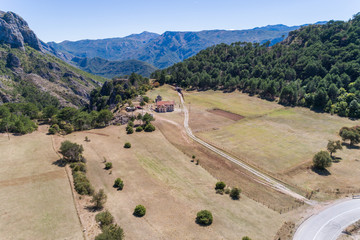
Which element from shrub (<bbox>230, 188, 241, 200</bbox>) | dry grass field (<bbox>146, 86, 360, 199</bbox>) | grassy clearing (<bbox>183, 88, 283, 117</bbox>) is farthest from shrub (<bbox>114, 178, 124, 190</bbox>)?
grassy clearing (<bbox>183, 88, 283, 117</bbox>)

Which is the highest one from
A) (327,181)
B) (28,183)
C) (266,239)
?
(28,183)

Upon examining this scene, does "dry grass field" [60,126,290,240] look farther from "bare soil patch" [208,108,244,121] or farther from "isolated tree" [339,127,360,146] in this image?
"isolated tree" [339,127,360,146]

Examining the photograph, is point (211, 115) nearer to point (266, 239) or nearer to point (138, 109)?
point (138, 109)

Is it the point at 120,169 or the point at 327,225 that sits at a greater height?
the point at 120,169

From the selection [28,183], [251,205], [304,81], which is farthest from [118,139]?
[304,81]

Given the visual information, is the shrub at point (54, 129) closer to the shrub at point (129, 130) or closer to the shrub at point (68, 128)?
the shrub at point (68, 128)

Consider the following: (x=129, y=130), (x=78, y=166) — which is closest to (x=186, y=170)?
(x=78, y=166)
